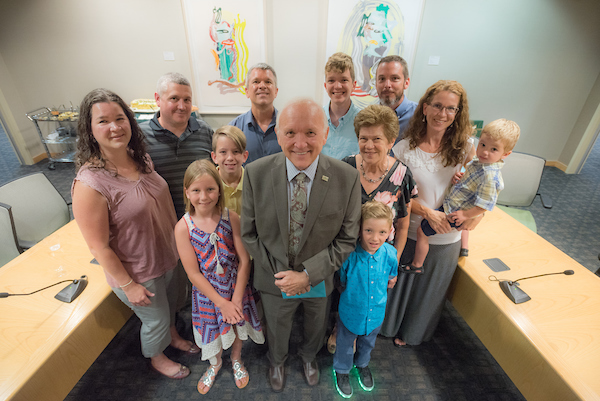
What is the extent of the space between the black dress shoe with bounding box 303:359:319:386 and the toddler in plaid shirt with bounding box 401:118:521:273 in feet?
4.02

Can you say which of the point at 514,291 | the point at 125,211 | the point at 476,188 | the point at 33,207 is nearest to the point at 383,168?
the point at 476,188

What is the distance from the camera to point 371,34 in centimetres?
412

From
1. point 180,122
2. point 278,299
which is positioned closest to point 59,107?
point 180,122

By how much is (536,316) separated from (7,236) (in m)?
3.48

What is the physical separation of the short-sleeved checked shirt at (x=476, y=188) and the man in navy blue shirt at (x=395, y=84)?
633 millimetres

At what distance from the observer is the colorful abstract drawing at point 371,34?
157 inches

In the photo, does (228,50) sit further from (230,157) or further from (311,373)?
(311,373)

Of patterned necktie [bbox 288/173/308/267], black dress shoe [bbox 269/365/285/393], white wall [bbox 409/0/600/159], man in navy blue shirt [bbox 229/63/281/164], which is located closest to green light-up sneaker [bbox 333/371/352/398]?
black dress shoe [bbox 269/365/285/393]

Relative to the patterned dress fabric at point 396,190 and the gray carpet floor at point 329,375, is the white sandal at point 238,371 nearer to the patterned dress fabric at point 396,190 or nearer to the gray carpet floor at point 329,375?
the gray carpet floor at point 329,375

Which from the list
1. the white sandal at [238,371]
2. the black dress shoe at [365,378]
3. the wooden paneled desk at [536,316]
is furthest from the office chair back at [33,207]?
the wooden paneled desk at [536,316]

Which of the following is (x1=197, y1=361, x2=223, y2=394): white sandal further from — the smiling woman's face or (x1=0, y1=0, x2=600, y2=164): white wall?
(x1=0, y1=0, x2=600, y2=164): white wall

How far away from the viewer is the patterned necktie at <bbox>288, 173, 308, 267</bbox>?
4.22ft

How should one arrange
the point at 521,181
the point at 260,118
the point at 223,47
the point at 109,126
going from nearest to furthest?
1. the point at 109,126
2. the point at 260,118
3. the point at 521,181
4. the point at 223,47

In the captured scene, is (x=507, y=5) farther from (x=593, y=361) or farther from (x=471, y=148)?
(x=593, y=361)
